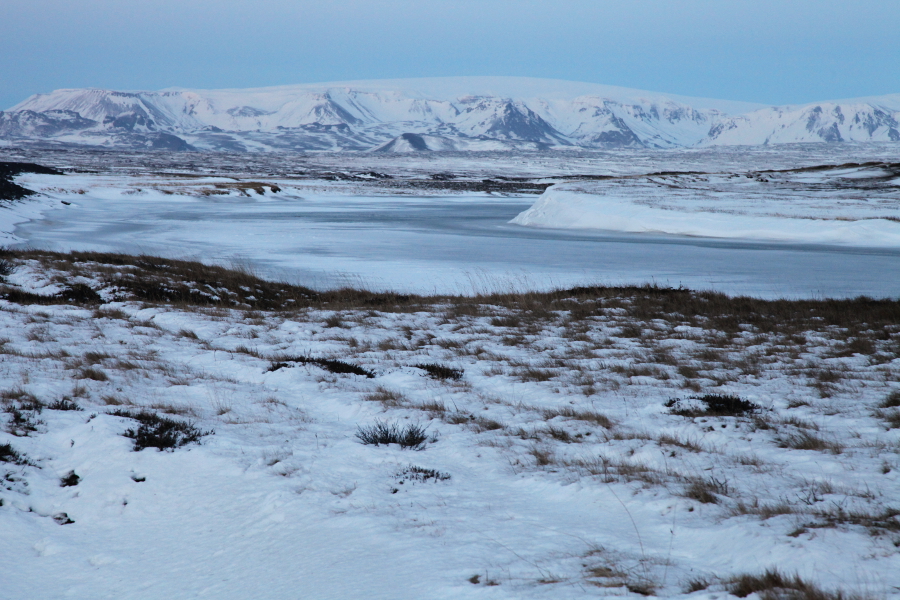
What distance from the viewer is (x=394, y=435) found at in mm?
5531

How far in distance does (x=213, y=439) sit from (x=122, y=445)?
685 millimetres

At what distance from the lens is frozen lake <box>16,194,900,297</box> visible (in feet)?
59.4

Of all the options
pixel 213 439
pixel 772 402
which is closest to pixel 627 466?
pixel 772 402

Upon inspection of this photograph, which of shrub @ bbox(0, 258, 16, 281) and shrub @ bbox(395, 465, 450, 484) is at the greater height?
shrub @ bbox(0, 258, 16, 281)

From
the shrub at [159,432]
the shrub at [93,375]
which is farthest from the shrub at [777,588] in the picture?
the shrub at [93,375]

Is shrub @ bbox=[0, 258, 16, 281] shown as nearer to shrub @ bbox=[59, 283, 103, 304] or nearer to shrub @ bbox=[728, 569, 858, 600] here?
shrub @ bbox=[59, 283, 103, 304]

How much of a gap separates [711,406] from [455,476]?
2890 millimetres

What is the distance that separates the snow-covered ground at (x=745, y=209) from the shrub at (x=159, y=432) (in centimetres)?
2901

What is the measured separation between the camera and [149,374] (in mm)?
7344

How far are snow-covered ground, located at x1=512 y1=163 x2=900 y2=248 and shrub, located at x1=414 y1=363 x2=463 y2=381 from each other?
25710mm

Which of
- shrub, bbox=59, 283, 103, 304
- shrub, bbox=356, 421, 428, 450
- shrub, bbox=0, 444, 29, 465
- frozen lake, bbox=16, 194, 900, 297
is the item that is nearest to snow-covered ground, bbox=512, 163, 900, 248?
frozen lake, bbox=16, 194, 900, 297

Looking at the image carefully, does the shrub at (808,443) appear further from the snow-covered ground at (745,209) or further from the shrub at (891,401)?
the snow-covered ground at (745,209)

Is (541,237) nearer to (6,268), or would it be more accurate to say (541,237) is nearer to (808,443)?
(6,268)

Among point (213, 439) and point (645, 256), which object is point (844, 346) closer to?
point (213, 439)
